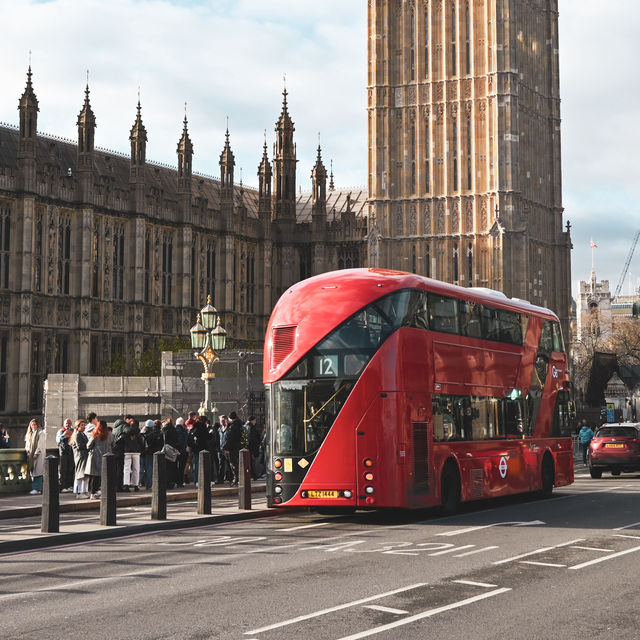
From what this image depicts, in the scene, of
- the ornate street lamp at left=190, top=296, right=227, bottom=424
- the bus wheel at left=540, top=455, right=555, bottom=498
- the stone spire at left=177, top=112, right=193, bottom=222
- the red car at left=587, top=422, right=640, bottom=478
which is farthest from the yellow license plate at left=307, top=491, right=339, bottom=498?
the stone spire at left=177, top=112, right=193, bottom=222

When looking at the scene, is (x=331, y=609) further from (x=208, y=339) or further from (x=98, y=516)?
(x=208, y=339)

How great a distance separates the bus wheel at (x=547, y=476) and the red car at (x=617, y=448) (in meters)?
6.99

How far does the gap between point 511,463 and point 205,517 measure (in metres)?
6.57

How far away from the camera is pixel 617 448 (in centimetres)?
2988

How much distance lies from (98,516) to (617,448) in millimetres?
16400

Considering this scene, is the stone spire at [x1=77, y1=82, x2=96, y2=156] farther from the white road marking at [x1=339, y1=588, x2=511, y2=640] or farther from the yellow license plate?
the white road marking at [x1=339, y1=588, x2=511, y2=640]

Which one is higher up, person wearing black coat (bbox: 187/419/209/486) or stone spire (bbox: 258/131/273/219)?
stone spire (bbox: 258/131/273/219)

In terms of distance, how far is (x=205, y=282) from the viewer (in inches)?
2242

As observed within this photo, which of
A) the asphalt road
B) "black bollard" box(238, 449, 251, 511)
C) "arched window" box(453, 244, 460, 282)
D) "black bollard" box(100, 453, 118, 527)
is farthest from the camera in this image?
"arched window" box(453, 244, 460, 282)

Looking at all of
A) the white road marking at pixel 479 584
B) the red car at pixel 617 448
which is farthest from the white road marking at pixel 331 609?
the red car at pixel 617 448

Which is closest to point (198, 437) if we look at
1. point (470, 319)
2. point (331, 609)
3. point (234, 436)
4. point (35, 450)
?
point (234, 436)

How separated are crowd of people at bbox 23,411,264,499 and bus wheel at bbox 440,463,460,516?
20.6 ft

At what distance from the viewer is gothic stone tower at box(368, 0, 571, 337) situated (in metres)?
59.9

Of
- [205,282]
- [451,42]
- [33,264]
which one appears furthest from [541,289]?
[33,264]
